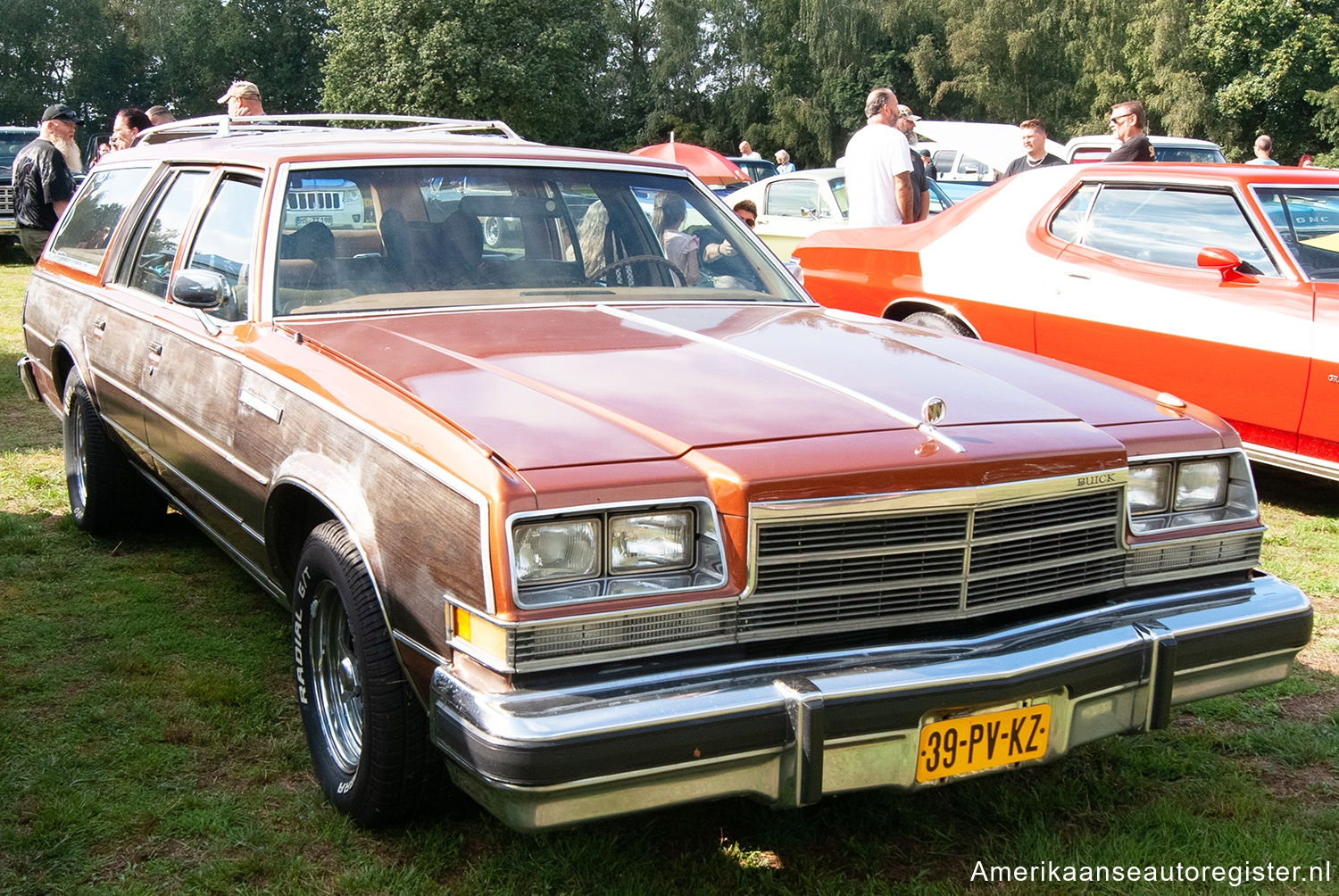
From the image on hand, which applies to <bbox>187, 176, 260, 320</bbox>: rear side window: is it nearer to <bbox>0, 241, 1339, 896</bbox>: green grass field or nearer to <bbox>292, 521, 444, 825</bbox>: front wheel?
<bbox>292, 521, 444, 825</bbox>: front wheel

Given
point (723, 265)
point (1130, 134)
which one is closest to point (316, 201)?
point (723, 265)

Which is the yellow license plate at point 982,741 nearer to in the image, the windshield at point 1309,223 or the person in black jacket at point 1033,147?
the windshield at point 1309,223

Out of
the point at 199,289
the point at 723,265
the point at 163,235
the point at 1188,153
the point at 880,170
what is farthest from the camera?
the point at 1188,153

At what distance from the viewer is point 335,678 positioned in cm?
315

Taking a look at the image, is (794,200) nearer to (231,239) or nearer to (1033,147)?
(1033,147)

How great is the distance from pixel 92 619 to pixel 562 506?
2801mm

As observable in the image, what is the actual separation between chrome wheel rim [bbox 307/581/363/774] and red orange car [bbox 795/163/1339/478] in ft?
13.7

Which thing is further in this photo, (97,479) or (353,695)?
(97,479)

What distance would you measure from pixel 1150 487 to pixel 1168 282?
3274 mm

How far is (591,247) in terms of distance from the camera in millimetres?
4109

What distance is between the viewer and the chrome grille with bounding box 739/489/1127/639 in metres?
2.49

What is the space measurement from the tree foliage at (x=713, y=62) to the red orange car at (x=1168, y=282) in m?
42.8

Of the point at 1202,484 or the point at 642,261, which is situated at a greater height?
the point at 642,261

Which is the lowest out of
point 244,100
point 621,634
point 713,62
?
point 621,634
